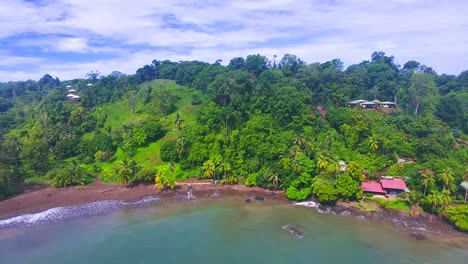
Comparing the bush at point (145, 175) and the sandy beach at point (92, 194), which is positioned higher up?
the bush at point (145, 175)

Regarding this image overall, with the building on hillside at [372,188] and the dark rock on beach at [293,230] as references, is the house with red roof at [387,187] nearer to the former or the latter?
the building on hillside at [372,188]

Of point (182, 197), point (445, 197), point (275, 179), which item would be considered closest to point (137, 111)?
point (182, 197)

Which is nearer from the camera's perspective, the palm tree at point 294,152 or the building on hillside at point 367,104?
the palm tree at point 294,152

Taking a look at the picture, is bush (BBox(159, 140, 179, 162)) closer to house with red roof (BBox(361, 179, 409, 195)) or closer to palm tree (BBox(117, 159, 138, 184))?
palm tree (BBox(117, 159, 138, 184))

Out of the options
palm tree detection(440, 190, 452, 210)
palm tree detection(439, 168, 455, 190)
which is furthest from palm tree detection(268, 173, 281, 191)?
palm tree detection(439, 168, 455, 190)

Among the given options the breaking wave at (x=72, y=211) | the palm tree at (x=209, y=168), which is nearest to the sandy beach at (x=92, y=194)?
the breaking wave at (x=72, y=211)

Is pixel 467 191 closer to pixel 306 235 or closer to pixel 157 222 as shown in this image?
pixel 306 235

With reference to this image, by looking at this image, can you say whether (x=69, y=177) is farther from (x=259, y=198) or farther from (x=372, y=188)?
(x=372, y=188)

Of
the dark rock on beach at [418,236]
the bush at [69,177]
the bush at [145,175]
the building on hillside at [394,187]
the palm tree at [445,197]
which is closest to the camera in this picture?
the dark rock on beach at [418,236]
